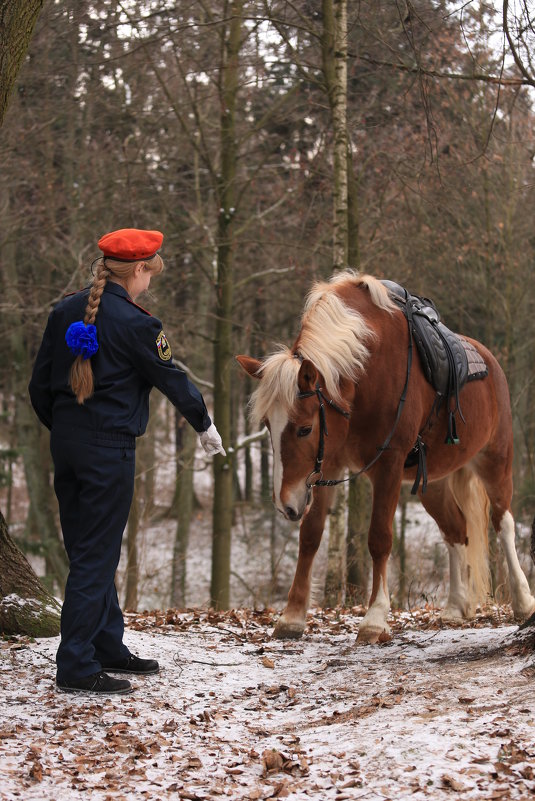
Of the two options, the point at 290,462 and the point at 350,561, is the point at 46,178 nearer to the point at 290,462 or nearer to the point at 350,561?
the point at 350,561

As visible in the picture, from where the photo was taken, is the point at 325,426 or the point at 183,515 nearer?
the point at 325,426

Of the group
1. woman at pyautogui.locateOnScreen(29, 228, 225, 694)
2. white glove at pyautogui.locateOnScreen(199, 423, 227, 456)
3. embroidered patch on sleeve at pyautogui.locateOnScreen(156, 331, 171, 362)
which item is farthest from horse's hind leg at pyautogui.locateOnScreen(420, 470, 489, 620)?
embroidered patch on sleeve at pyautogui.locateOnScreen(156, 331, 171, 362)

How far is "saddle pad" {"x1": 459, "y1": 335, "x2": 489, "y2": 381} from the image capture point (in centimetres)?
619

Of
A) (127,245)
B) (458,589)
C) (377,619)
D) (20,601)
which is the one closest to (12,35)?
(127,245)

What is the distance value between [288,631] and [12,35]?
13.1 ft

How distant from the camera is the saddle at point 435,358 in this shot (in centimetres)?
562

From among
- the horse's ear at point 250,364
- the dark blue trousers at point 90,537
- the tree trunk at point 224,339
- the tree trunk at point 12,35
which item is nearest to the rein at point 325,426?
the horse's ear at point 250,364

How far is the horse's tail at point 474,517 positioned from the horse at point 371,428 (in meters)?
0.01

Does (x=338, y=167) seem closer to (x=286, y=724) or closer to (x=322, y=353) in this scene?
(x=322, y=353)

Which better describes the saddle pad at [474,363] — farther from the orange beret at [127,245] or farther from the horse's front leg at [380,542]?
the orange beret at [127,245]

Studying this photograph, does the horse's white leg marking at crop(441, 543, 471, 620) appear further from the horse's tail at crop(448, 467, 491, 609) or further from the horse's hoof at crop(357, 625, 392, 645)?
the horse's hoof at crop(357, 625, 392, 645)

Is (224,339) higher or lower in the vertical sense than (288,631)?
higher

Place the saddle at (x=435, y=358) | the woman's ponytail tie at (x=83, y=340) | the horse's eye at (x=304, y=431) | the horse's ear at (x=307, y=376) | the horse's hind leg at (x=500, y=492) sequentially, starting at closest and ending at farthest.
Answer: the woman's ponytail tie at (x=83, y=340), the horse's ear at (x=307, y=376), the horse's eye at (x=304, y=431), the saddle at (x=435, y=358), the horse's hind leg at (x=500, y=492)

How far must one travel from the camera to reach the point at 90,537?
14.1 feet
